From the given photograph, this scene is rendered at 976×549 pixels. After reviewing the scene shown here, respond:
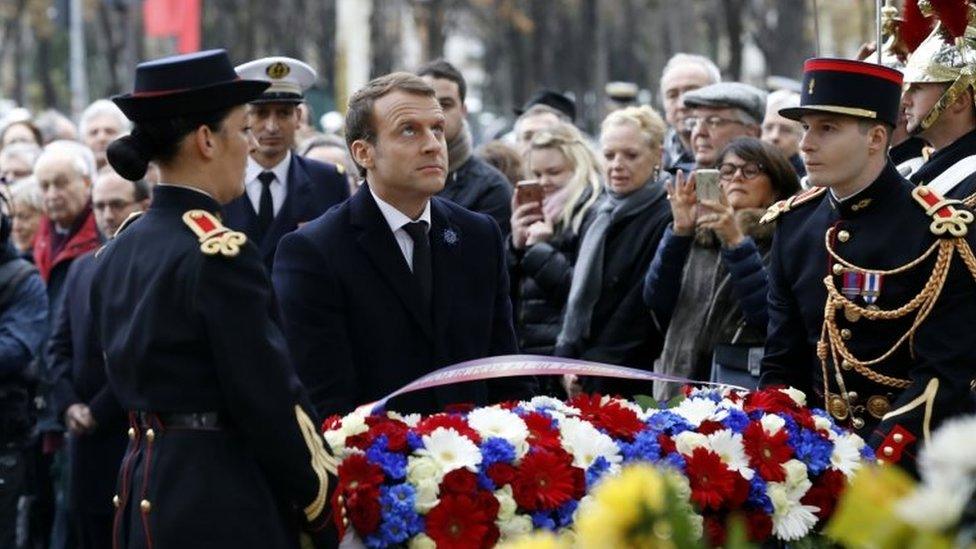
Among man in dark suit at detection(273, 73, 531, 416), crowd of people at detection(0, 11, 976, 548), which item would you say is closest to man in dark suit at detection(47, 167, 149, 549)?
crowd of people at detection(0, 11, 976, 548)

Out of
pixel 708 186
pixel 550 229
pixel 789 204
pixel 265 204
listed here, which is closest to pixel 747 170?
pixel 708 186

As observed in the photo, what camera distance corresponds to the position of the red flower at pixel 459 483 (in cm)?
538

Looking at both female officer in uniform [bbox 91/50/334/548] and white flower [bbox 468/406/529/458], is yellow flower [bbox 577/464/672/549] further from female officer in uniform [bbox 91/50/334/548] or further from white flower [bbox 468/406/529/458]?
white flower [bbox 468/406/529/458]

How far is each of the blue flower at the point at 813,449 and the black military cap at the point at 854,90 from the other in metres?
1.09

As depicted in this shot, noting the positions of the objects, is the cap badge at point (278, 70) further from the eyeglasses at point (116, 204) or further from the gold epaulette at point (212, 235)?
the gold epaulette at point (212, 235)

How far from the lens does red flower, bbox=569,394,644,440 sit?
5832 millimetres

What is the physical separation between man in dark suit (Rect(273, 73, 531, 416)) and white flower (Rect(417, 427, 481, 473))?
671 mm

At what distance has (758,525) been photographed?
5.72 m

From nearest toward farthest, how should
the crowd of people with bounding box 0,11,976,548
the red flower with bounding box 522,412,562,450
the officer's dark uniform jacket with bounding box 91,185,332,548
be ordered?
the officer's dark uniform jacket with bounding box 91,185,332,548 < the crowd of people with bounding box 0,11,976,548 < the red flower with bounding box 522,412,562,450

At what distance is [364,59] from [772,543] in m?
43.3

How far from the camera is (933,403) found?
5.81 meters

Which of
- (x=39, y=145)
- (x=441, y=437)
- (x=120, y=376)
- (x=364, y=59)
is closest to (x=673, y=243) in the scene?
(x=441, y=437)

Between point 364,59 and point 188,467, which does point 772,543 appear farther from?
point 364,59

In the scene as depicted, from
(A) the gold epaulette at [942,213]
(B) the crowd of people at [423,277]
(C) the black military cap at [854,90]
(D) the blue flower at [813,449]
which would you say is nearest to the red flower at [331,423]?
(B) the crowd of people at [423,277]
